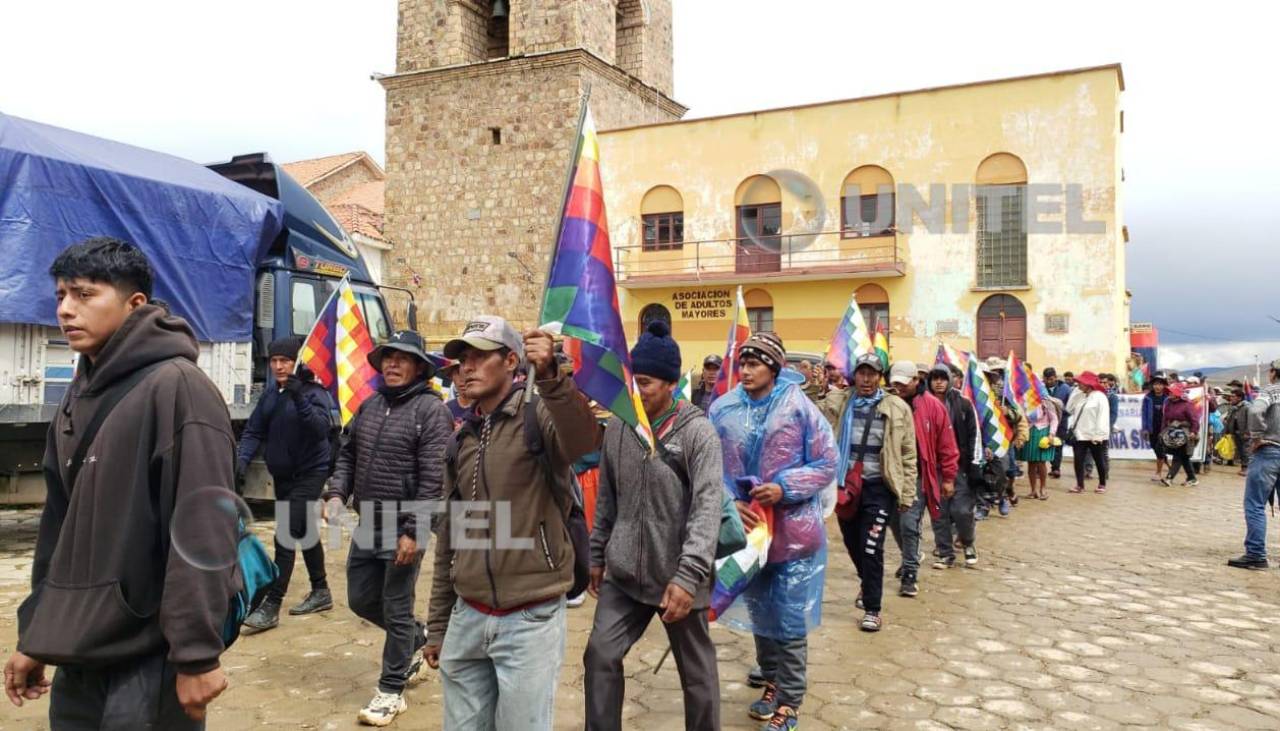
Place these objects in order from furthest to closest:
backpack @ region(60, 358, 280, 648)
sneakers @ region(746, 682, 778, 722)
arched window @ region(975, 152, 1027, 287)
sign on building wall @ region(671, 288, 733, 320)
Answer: sign on building wall @ region(671, 288, 733, 320)
arched window @ region(975, 152, 1027, 287)
sneakers @ region(746, 682, 778, 722)
backpack @ region(60, 358, 280, 648)

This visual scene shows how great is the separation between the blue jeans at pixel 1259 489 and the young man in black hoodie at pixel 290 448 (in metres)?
7.54

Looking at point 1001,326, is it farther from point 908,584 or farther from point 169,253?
point 169,253

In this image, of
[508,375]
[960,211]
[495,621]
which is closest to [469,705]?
[495,621]

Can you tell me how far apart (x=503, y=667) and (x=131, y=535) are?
3.97 feet

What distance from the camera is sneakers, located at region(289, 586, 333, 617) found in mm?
6082

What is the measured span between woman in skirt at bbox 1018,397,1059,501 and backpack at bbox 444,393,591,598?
11048 mm

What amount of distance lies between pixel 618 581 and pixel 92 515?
1.85 m

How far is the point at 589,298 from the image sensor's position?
118 inches

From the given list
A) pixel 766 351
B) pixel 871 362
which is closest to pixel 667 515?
pixel 766 351

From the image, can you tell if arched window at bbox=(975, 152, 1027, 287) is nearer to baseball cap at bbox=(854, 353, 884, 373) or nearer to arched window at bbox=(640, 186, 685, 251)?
arched window at bbox=(640, 186, 685, 251)

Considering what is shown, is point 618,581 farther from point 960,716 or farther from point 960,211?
point 960,211

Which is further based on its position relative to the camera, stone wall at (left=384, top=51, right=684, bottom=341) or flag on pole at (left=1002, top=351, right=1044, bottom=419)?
stone wall at (left=384, top=51, right=684, bottom=341)

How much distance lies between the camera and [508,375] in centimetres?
320

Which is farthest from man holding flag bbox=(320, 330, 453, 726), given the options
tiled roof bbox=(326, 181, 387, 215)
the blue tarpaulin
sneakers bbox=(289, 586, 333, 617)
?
tiled roof bbox=(326, 181, 387, 215)
